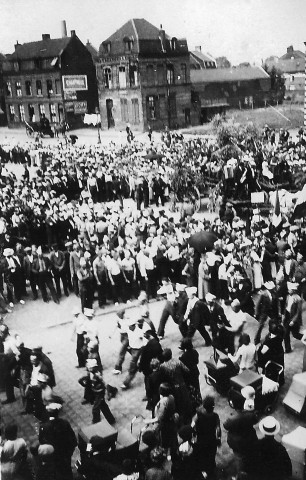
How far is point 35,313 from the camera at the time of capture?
12789mm

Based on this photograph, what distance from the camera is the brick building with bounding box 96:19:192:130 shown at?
39344 millimetres

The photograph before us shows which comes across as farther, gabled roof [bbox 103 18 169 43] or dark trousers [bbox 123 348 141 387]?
gabled roof [bbox 103 18 169 43]

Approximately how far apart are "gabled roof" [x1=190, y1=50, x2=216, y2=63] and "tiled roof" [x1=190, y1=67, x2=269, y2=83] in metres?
7.30

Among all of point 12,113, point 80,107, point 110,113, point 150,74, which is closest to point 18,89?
point 12,113

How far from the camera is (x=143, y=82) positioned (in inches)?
1620

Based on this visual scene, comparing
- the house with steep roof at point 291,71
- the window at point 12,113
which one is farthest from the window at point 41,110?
the house with steep roof at point 291,71

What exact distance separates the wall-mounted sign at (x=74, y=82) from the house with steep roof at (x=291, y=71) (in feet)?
89.2

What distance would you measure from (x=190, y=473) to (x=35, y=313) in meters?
7.67

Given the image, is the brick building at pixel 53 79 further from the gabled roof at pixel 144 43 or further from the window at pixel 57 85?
the gabled roof at pixel 144 43

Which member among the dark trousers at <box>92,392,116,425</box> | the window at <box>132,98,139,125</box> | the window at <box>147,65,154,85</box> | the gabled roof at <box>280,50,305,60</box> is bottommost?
the dark trousers at <box>92,392,116,425</box>

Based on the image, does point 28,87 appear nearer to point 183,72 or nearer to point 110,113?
point 110,113

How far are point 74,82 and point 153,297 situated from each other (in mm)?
39390

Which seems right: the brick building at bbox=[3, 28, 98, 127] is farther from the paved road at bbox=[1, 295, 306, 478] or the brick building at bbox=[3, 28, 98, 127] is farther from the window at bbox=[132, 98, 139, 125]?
the paved road at bbox=[1, 295, 306, 478]

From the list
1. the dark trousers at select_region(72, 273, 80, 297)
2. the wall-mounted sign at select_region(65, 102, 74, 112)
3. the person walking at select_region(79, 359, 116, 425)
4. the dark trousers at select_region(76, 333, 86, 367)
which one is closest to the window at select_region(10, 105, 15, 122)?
the wall-mounted sign at select_region(65, 102, 74, 112)
